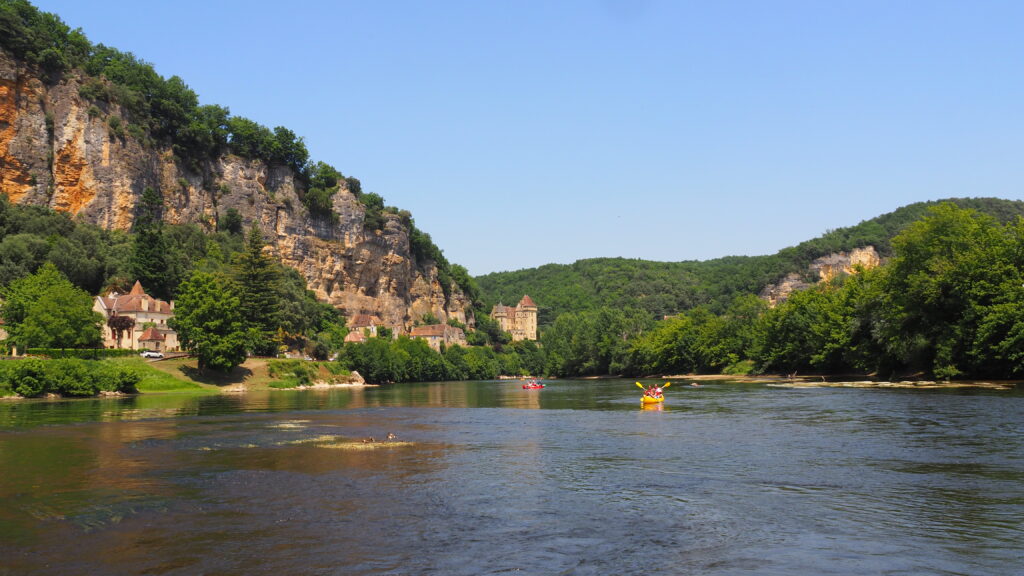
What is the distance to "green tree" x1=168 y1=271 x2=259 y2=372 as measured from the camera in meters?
76.8

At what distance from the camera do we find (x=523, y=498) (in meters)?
19.0

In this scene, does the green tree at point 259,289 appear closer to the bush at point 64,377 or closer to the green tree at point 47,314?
the green tree at point 47,314

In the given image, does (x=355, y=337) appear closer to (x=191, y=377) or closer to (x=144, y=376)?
(x=191, y=377)

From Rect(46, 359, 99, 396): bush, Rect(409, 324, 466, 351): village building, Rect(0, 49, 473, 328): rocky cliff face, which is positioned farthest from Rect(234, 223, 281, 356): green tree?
Rect(409, 324, 466, 351): village building

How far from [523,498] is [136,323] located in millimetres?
84329

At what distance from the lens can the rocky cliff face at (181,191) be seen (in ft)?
338

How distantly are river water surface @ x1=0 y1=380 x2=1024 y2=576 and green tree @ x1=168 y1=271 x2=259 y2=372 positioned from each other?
41074 millimetres

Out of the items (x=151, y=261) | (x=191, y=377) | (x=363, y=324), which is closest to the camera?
(x=191, y=377)

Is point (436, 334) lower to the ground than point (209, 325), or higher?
higher

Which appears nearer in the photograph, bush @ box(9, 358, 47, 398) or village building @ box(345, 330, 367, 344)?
bush @ box(9, 358, 47, 398)

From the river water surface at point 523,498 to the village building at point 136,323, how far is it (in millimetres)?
55986

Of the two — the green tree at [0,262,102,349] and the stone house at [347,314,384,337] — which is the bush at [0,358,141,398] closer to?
the green tree at [0,262,102,349]

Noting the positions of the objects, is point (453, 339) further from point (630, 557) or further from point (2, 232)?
point (630, 557)

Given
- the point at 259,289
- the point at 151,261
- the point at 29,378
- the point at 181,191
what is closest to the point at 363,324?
the point at 181,191
